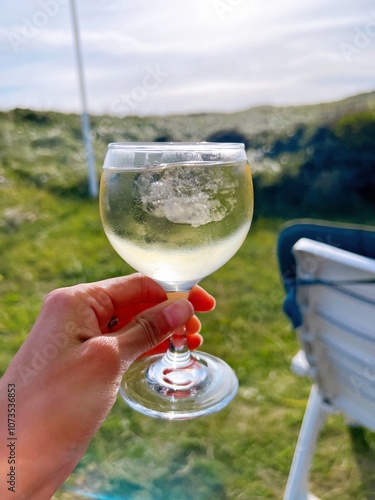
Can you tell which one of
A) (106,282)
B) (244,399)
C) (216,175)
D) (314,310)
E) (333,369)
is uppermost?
(216,175)

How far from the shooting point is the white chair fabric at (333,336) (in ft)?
3.40

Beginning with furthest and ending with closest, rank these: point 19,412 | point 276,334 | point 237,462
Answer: point 276,334 < point 237,462 < point 19,412

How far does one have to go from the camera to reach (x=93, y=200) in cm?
346

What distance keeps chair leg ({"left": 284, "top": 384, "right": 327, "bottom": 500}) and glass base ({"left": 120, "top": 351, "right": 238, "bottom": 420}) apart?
1.73ft

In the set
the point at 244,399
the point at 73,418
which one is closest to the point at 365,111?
the point at 244,399

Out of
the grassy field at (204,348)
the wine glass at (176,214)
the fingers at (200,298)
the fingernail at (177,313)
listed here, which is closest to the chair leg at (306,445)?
the grassy field at (204,348)

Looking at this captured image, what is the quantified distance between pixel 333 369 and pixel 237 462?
0.61 m

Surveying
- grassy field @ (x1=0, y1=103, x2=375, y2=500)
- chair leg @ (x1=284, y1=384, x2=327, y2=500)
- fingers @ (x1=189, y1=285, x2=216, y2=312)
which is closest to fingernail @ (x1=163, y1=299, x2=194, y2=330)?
fingers @ (x1=189, y1=285, x2=216, y2=312)

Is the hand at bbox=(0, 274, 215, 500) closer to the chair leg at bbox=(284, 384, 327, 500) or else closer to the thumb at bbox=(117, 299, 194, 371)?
the thumb at bbox=(117, 299, 194, 371)

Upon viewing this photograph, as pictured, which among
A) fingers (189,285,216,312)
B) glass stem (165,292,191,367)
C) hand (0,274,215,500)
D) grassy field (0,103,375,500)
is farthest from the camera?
grassy field (0,103,375,500)

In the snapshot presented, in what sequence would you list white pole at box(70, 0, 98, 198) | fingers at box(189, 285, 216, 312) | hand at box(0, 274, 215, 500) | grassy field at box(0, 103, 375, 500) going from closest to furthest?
hand at box(0, 274, 215, 500)
fingers at box(189, 285, 216, 312)
grassy field at box(0, 103, 375, 500)
white pole at box(70, 0, 98, 198)

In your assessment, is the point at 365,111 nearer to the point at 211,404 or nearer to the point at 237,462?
the point at 237,462

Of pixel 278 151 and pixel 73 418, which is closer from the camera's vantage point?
pixel 73 418

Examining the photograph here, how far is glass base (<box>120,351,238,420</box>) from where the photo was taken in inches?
30.4
